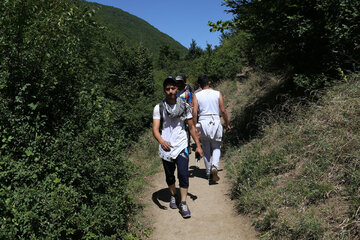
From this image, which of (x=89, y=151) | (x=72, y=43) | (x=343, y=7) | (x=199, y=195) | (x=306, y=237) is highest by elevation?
(x=343, y=7)

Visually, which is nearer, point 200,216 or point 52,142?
point 52,142

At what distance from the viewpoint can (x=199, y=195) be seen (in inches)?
174

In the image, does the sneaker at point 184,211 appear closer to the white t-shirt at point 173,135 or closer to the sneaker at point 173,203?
the sneaker at point 173,203

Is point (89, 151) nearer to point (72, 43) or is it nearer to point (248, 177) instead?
point (72, 43)

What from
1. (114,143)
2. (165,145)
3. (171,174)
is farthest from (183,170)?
(114,143)

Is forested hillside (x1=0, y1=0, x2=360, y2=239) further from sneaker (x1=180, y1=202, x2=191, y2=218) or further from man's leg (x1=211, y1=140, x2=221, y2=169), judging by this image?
sneaker (x1=180, y1=202, x2=191, y2=218)

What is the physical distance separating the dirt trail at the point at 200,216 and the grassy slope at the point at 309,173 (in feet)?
0.73

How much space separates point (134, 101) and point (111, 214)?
776 cm

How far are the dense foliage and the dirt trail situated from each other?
1.70 feet

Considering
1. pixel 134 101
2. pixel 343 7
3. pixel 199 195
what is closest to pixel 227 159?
pixel 199 195

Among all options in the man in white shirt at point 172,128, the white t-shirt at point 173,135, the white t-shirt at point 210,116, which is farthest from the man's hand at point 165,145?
the white t-shirt at point 210,116

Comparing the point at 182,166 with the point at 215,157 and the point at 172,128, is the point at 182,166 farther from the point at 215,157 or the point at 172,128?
the point at 215,157

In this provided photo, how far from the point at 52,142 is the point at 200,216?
240cm

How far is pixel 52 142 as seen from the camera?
3.16m
